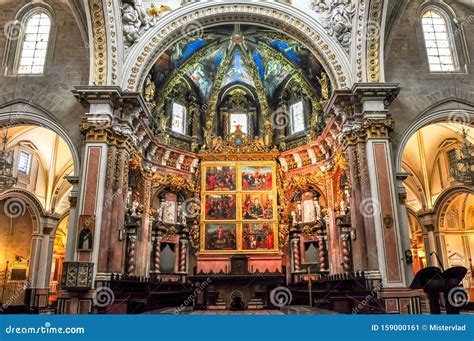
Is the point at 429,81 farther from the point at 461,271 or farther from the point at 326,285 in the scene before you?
the point at 461,271

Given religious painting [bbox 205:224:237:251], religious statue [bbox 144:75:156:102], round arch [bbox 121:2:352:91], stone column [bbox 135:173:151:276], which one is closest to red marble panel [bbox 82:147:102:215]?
round arch [bbox 121:2:352:91]

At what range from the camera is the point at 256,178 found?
63.5 feet

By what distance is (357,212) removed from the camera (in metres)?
13.4

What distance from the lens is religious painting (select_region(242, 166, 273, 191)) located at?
19.2 m

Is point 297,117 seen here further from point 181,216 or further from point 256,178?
point 181,216

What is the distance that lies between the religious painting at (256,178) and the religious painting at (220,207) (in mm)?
973

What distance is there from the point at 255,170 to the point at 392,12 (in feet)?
29.6

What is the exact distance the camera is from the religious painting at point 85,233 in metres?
12.3

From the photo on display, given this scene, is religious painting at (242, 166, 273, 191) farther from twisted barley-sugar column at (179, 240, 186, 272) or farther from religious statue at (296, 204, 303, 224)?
twisted barley-sugar column at (179, 240, 186, 272)

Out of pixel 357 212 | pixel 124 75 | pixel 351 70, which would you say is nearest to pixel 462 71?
pixel 351 70

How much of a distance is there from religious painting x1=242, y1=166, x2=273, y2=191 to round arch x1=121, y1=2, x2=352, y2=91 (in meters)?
5.99

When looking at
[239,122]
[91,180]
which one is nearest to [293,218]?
[239,122]

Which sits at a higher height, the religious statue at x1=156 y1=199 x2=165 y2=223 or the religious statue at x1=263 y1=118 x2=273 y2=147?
the religious statue at x1=263 y1=118 x2=273 y2=147

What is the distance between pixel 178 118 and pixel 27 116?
311 inches
